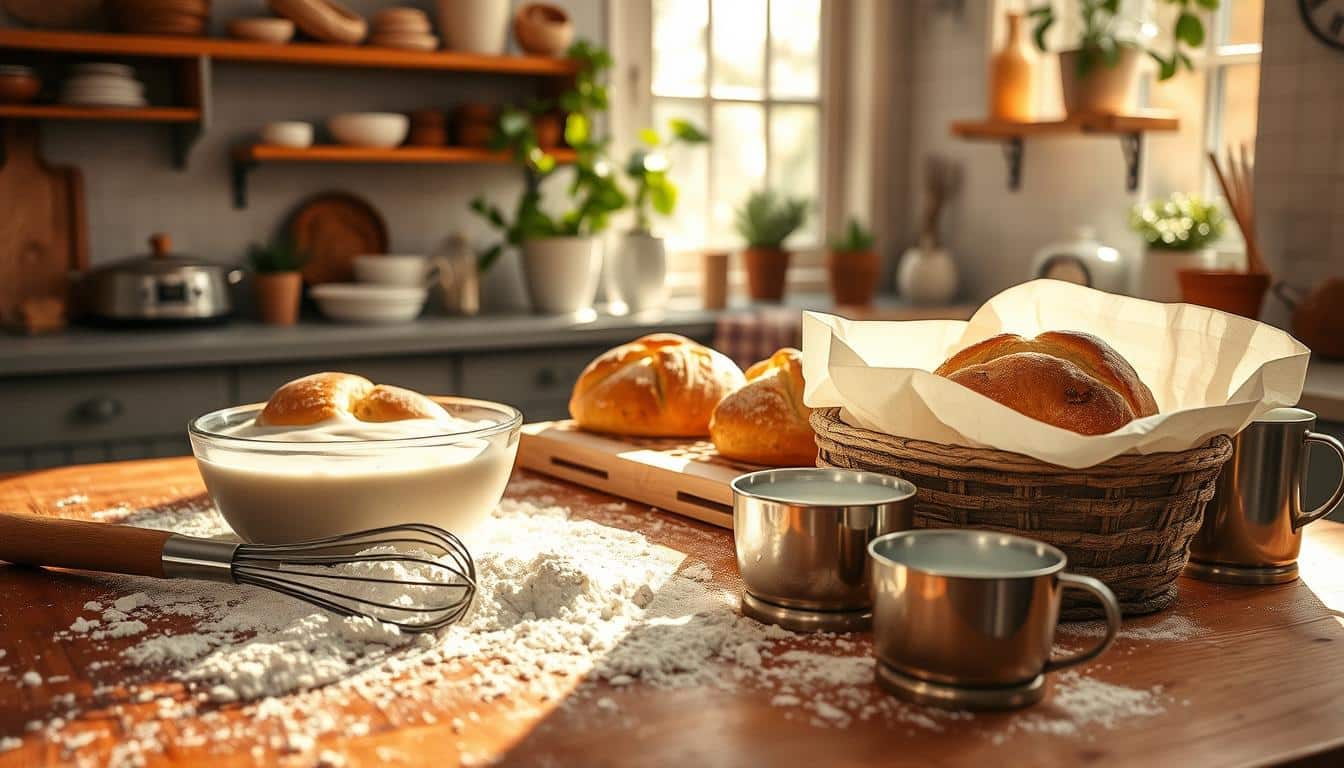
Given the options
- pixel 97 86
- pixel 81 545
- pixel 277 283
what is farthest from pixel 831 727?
pixel 97 86

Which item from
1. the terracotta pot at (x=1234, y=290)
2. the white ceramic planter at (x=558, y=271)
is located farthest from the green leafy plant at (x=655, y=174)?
the terracotta pot at (x=1234, y=290)

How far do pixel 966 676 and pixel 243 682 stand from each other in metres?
0.44

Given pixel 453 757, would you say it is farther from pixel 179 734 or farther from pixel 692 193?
pixel 692 193

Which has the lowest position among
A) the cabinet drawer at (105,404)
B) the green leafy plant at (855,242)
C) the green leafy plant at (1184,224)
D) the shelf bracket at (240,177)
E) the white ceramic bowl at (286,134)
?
the cabinet drawer at (105,404)

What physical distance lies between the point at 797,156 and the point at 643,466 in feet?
9.82

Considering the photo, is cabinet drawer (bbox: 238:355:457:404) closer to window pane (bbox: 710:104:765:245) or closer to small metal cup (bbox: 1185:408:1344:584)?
window pane (bbox: 710:104:765:245)

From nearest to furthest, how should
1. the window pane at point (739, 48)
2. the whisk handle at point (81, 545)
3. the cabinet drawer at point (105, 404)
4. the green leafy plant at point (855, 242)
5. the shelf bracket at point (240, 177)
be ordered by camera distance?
the whisk handle at point (81, 545)
the cabinet drawer at point (105, 404)
the shelf bracket at point (240, 177)
the green leafy plant at point (855, 242)
the window pane at point (739, 48)

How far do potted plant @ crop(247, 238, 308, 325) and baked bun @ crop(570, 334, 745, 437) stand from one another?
1867 mm

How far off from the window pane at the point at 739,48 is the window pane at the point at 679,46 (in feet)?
0.16

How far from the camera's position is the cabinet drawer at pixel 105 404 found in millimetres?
2592

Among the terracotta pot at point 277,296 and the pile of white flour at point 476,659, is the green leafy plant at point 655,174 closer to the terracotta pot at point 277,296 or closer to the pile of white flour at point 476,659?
the terracotta pot at point 277,296

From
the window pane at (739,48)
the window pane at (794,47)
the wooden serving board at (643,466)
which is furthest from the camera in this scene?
the window pane at (794,47)

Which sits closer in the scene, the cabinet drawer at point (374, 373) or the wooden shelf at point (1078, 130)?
the cabinet drawer at point (374, 373)

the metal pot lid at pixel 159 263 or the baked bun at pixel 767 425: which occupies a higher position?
the metal pot lid at pixel 159 263
